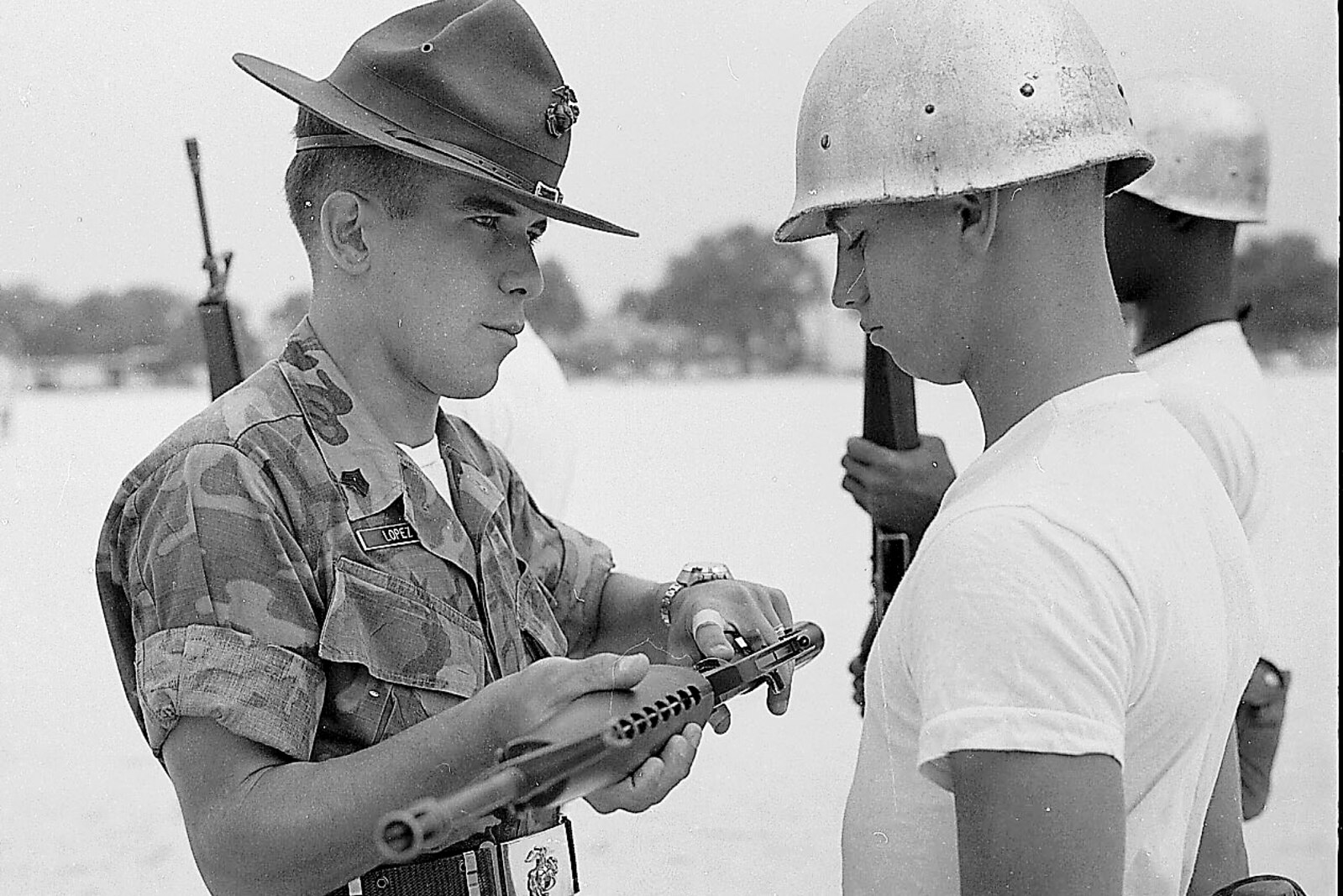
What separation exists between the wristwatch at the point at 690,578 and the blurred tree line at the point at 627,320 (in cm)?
12

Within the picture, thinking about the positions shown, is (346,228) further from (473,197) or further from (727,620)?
(727,620)

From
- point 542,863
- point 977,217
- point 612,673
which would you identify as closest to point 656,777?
point 612,673

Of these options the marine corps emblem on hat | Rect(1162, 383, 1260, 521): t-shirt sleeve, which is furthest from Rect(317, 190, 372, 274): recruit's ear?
Rect(1162, 383, 1260, 521): t-shirt sleeve

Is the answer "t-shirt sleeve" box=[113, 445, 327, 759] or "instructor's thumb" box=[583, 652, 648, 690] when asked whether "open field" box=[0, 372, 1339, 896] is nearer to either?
"t-shirt sleeve" box=[113, 445, 327, 759]

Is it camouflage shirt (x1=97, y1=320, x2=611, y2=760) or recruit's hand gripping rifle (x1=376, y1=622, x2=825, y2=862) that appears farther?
camouflage shirt (x1=97, y1=320, x2=611, y2=760)

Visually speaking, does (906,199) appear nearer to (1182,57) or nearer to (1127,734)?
(1127,734)

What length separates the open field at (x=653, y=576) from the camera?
0.89 meters

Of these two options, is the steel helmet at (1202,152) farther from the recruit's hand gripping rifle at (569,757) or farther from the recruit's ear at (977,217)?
the recruit's hand gripping rifle at (569,757)

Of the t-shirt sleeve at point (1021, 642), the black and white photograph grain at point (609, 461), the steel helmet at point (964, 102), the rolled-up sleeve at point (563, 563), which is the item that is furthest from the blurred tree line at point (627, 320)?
the t-shirt sleeve at point (1021, 642)

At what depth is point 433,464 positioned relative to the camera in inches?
33.8

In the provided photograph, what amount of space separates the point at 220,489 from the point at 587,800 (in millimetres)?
234

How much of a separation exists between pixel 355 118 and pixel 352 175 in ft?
0.12

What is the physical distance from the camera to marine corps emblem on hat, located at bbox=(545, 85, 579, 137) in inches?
31.6

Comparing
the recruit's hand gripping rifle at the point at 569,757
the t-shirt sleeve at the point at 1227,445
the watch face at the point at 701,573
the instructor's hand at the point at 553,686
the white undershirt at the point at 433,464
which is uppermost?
the white undershirt at the point at 433,464
